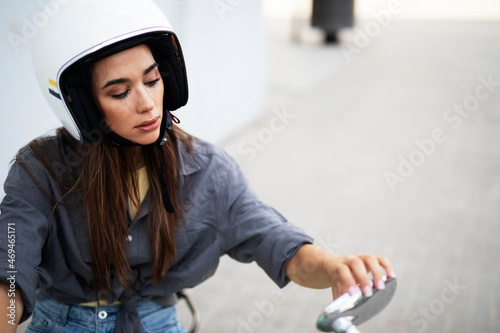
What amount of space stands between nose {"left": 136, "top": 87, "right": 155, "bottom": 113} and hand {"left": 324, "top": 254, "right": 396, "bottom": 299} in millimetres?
612

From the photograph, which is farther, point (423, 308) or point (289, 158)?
point (289, 158)

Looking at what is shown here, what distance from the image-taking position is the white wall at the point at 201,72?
2768 millimetres

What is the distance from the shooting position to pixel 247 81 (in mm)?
5910

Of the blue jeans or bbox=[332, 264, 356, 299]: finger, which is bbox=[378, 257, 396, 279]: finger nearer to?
bbox=[332, 264, 356, 299]: finger

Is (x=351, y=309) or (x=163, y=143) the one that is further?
(x=163, y=143)

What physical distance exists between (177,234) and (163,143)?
281 millimetres

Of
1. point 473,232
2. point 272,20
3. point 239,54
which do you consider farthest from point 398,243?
point 272,20

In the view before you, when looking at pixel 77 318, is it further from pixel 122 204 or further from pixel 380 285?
pixel 380 285

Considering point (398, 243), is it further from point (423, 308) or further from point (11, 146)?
point (11, 146)

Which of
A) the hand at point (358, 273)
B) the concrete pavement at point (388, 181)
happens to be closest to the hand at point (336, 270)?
the hand at point (358, 273)

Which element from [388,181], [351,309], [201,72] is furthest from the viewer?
[388,181]

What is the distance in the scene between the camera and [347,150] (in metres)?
5.71

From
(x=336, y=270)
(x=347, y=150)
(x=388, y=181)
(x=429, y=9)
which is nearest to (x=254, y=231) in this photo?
(x=336, y=270)

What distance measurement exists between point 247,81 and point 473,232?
9.30 ft
